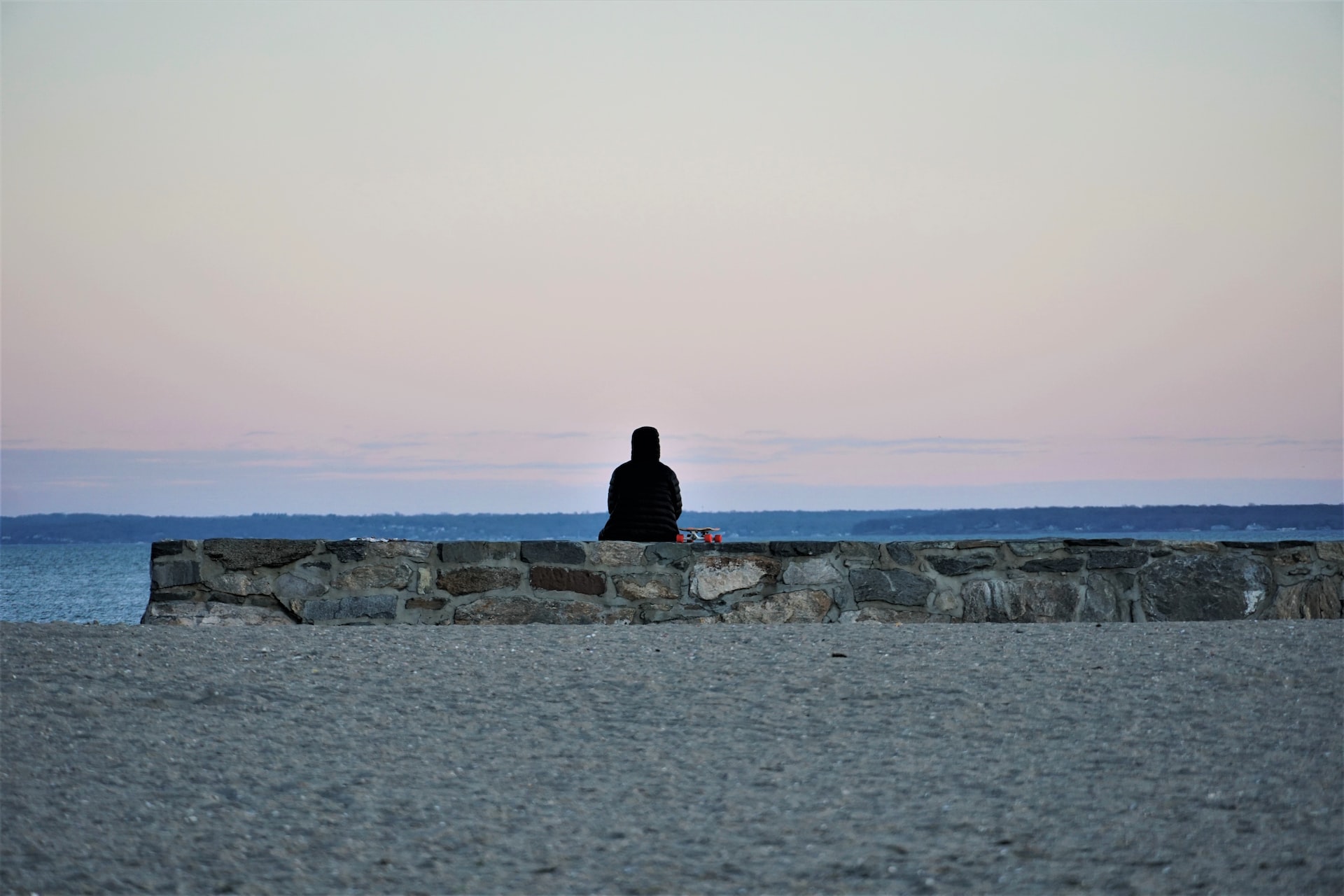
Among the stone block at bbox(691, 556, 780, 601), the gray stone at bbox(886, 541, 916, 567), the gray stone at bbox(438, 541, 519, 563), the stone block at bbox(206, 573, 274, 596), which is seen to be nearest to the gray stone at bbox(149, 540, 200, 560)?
the stone block at bbox(206, 573, 274, 596)

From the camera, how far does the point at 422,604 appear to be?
730 centimetres

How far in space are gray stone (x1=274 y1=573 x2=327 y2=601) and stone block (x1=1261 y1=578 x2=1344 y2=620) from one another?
19.1 feet

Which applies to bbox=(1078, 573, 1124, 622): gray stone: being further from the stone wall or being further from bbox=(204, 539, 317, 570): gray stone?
bbox=(204, 539, 317, 570): gray stone

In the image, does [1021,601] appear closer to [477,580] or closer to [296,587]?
[477,580]

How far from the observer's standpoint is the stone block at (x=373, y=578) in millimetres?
7297

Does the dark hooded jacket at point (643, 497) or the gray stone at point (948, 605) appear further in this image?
the dark hooded jacket at point (643, 497)

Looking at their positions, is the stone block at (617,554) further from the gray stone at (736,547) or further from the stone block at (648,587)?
the gray stone at (736,547)

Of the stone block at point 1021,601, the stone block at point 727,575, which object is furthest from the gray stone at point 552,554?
the stone block at point 1021,601

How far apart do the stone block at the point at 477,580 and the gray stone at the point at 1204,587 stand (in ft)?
12.8

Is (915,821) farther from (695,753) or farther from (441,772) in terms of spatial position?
(441,772)

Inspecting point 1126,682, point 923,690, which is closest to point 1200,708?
point 1126,682

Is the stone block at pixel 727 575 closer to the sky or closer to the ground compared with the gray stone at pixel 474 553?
closer to the ground

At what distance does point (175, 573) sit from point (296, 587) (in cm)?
73

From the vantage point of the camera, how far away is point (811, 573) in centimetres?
739
